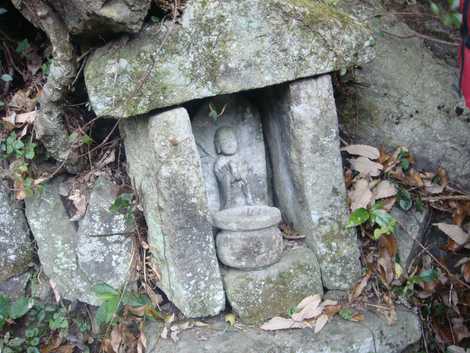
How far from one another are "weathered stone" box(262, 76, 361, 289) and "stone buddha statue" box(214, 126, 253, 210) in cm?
24

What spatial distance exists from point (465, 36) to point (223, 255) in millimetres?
1429

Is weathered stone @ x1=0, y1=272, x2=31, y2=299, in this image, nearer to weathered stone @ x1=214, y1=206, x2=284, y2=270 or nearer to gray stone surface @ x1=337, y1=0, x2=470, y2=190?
weathered stone @ x1=214, y1=206, x2=284, y2=270

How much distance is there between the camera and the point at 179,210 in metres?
2.56

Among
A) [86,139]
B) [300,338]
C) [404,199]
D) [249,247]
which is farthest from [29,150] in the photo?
[404,199]

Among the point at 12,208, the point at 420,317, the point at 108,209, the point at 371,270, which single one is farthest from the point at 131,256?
the point at 420,317

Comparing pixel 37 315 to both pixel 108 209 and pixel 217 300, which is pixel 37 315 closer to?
pixel 108 209

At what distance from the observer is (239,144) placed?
304 cm

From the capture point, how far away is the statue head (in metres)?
2.94

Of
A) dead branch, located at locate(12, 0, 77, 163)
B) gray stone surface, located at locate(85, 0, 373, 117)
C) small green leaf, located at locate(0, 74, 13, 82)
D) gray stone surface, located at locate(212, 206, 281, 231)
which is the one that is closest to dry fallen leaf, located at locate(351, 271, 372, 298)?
gray stone surface, located at locate(212, 206, 281, 231)

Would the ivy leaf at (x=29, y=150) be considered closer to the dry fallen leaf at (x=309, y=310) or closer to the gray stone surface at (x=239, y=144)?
the gray stone surface at (x=239, y=144)

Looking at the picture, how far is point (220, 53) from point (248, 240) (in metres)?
0.88

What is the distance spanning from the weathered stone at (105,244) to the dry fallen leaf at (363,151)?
1.28m

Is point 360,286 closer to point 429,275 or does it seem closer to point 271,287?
point 429,275

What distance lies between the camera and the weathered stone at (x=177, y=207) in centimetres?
251
